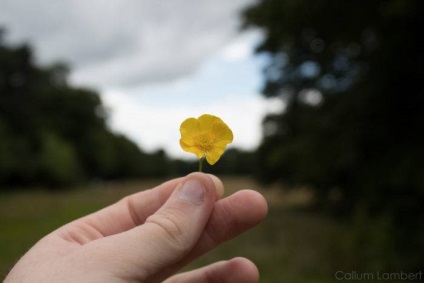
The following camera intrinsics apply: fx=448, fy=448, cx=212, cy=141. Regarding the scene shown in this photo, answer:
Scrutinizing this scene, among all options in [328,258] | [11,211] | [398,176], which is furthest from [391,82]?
[11,211]

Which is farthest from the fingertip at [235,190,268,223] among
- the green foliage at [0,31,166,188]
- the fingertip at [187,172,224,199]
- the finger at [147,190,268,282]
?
the green foliage at [0,31,166,188]

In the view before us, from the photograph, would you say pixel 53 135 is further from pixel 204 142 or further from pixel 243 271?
pixel 204 142

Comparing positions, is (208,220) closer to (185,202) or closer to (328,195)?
(185,202)

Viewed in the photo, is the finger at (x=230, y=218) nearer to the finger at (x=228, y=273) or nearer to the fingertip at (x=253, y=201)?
the fingertip at (x=253, y=201)

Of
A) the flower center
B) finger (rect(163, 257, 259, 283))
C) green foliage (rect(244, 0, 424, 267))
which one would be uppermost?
green foliage (rect(244, 0, 424, 267))

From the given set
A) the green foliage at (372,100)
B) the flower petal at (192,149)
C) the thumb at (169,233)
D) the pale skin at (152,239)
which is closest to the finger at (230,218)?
the pale skin at (152,239)

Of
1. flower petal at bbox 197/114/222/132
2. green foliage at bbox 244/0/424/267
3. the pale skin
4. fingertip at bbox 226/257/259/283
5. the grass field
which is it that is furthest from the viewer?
green foliage at bbox 244/0/424/267

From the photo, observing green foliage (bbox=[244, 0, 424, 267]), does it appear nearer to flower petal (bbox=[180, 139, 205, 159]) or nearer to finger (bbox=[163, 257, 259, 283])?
finger (bbox=[163, 257, 259, 283])

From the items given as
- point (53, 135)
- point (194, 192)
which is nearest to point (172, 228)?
point (194, 192)
